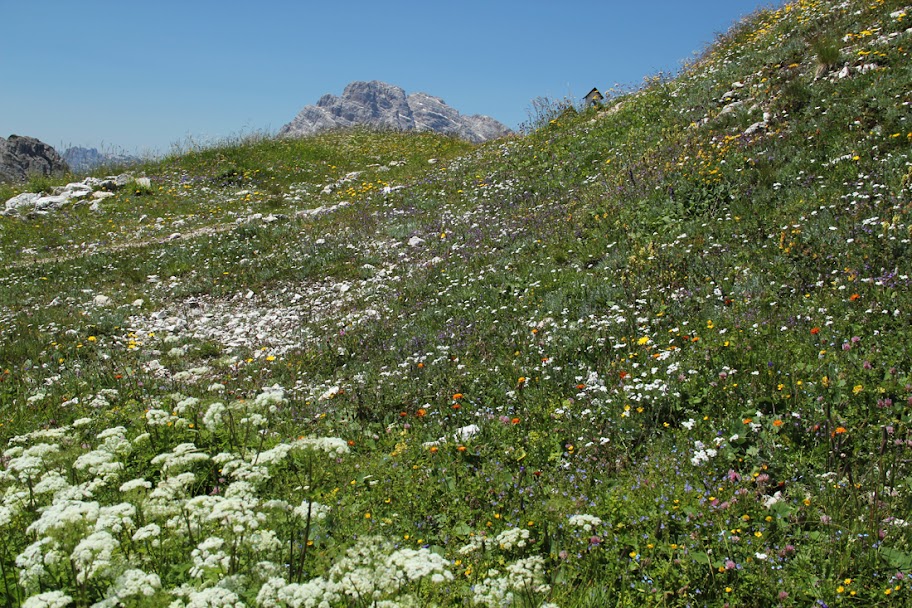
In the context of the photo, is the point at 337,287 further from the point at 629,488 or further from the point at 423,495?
the point at 629,488

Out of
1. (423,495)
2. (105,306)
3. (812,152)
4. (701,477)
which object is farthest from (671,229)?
(105,306)

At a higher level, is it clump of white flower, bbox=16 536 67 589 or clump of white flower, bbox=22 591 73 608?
clump of white flower, bbox=16 536 67 589

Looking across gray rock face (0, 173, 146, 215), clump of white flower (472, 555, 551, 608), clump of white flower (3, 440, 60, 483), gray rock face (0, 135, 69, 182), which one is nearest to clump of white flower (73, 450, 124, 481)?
clump of white flower (3, 440, 60, 483)

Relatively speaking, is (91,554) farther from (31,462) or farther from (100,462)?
(31,462)

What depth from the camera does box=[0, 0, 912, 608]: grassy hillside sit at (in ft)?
13.3

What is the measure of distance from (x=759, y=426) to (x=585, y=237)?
7.30m

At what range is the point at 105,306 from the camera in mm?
14773

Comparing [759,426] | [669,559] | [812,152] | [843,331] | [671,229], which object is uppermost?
[812,152]

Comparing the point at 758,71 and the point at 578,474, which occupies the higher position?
the point at 758,71

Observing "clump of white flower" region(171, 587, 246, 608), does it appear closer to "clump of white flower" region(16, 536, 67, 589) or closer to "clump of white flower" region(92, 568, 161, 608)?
"clump of white flower" region(92, 568, 161, 608)

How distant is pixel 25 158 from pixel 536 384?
1615 inches

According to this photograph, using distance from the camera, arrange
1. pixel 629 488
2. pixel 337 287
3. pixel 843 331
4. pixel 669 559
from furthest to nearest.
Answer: pixel 337 287, pixel 843 331, pixel 629 488, pixel 669 559

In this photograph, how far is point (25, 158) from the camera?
35656 mm

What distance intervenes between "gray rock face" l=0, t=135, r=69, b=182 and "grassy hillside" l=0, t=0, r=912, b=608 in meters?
20.1
